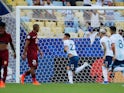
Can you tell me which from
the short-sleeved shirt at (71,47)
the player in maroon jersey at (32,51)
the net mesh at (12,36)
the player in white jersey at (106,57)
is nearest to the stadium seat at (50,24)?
the short-sleeved shirt at (71,47)

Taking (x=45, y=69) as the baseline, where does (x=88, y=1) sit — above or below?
above

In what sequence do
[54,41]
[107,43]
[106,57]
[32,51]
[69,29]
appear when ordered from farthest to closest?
[69,29]
[54,41]
[106,57]
[107,43]
[32,51]

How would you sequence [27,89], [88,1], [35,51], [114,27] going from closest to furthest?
[27,89]
[35,51]
[114,27]
[88,1]

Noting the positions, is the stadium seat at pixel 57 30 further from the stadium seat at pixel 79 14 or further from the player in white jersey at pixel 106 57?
the player in white jersey at pixel 106 57

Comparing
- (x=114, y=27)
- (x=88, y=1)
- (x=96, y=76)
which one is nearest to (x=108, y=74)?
(x=96, y=76)

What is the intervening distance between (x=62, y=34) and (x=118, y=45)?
5.87ft

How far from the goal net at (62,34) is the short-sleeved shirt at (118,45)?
506 millimetres

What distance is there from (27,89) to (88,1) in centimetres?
1069

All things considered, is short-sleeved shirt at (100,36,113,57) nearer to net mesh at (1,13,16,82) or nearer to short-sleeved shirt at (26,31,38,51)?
short-sleeved shirt at (26,31,38,51)

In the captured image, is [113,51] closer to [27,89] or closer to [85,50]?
[85,50]

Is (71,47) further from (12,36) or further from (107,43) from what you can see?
(12,36)

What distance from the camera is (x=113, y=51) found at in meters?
18.1

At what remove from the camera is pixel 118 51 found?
18.7m

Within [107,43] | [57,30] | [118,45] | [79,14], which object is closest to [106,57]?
[107,43]
